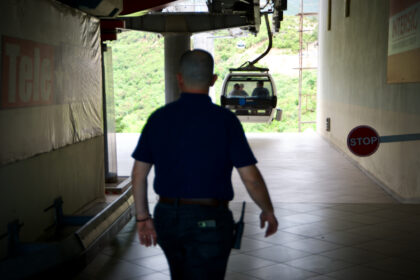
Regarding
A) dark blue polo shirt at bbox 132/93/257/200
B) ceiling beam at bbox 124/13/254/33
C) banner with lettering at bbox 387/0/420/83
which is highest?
ceiling beam at bbox 124/13/254/33

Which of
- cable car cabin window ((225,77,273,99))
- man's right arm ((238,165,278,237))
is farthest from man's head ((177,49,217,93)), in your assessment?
cable car cabin window ((225,77,273,99))

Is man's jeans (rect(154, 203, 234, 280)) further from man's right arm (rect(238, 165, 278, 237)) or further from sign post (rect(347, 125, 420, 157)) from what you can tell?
sign post (rect(347, 125, 420, 157))

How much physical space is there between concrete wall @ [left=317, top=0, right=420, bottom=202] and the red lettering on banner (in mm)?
5243

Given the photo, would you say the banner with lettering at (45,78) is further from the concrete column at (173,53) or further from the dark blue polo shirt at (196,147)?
the concrete column at (173,53)

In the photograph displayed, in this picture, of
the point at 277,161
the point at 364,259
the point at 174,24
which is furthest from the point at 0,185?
the point at 174,24

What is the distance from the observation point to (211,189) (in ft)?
10.1

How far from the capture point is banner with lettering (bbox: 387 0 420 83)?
792cm

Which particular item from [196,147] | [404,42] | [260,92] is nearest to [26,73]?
[196,147]

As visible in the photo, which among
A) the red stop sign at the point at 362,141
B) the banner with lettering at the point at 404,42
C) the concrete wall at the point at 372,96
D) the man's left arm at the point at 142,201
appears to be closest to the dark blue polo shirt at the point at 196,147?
the man's left arm at the point at 142,201

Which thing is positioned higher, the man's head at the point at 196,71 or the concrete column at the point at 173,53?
the concrete column at the point at 173,53

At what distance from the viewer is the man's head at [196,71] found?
3111 mm

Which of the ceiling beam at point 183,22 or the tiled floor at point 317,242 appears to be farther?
the ceiling beam at point 183,22

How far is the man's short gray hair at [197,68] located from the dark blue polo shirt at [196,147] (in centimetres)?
8

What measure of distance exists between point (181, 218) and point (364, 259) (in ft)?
11.3
